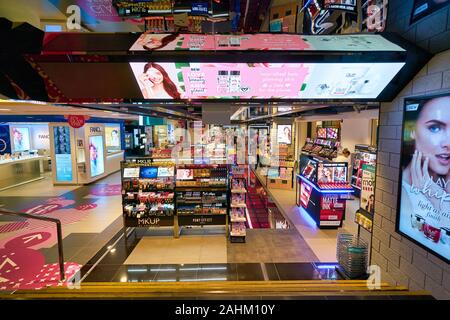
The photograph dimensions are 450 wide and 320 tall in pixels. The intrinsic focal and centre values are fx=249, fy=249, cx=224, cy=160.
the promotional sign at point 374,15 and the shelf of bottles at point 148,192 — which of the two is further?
the shelf of bottles at point 148,192

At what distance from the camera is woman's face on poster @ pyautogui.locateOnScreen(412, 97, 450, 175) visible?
1.86 meters

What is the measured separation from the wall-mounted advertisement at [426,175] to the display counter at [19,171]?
1343 centimetres

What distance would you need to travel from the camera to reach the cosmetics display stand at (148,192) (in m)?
5.71

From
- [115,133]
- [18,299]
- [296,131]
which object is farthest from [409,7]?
[115,133]

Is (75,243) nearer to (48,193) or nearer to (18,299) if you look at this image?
(18,299)

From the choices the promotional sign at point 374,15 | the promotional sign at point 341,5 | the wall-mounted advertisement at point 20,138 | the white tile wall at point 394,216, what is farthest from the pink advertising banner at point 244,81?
the wall-mounted advertisement at point 20,138

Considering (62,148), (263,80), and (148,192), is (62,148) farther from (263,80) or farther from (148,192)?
(263,80)

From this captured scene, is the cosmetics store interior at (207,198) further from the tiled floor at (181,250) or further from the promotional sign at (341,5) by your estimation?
the promotional sign at (341,5)

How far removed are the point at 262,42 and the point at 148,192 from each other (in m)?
4.50

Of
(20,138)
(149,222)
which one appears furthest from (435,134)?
(20,138)

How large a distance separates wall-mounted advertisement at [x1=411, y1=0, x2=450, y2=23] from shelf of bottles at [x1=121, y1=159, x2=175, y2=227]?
477 centimetres

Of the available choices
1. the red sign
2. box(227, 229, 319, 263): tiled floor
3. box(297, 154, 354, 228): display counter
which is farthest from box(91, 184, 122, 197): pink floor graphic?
box(297, 154, 354, 228): display counter

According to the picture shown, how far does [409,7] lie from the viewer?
2.25 metres

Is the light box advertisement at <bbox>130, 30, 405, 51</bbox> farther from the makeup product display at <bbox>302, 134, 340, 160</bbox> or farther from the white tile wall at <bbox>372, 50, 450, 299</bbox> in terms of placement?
the makeup product display at <bbox>302, 134, 340, 160</bbox>
